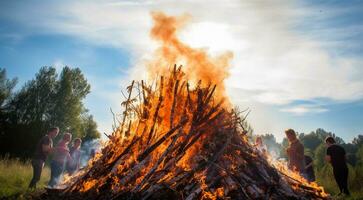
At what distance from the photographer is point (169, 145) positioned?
5.80m

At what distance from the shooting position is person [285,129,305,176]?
8.98 metres

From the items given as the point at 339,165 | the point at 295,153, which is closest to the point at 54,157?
the point at 295,153

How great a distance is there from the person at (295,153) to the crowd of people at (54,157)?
6885 millimetres

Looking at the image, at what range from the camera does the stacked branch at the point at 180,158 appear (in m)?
5.24

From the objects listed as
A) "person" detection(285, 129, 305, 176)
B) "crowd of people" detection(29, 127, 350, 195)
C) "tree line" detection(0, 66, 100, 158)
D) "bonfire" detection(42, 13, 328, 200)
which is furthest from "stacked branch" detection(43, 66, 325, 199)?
"tree line" detection(0, 66, 100, 158)

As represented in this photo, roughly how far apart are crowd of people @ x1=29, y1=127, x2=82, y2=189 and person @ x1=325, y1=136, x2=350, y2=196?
26.3 feet

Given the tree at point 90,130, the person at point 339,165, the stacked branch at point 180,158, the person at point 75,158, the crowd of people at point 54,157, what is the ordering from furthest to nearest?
the tree at point 90,130 < the person at point 75,158 < the crowd of people at point 54,157 < the person at point 339,165 < the stacked branch at point 180,158

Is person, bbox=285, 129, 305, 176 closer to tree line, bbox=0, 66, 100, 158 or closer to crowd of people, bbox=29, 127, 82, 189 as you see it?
crowd of people, bbox=29, 127, 82, 189

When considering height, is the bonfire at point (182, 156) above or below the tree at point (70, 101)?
below

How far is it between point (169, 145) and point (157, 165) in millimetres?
499

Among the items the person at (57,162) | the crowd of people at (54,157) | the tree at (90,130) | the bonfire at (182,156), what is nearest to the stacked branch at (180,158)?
the bonfire at (182,156)

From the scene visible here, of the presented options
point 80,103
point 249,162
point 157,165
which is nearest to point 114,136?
point 157,165

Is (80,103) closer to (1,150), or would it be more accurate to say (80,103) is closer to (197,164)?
(1,150)

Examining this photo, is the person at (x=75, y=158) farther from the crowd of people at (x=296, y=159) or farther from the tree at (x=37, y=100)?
the tree at (x=37, y=100)
